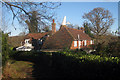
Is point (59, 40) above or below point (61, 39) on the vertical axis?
below

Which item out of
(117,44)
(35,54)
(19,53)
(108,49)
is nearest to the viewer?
(117,44)

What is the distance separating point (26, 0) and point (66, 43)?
1868 centimetres

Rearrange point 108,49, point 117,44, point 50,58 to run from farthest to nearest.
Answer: point 50,58, point 108,49, point 117,44

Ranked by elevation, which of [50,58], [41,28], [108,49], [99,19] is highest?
[99,19]

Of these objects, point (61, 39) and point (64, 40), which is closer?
point (64, 40)

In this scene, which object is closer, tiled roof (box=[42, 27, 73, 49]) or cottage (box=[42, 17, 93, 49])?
cottage (box=[42, 17, 93, 49])

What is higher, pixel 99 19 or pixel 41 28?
pixel 99 19

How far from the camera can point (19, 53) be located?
2025 centimetres

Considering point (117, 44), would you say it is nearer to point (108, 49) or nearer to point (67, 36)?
point (108, 49)

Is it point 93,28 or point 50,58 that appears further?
point 93,28

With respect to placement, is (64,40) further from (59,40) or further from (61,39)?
(59,40)

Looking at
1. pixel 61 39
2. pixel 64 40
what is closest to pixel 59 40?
pixel 61 39

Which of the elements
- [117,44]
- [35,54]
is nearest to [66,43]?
[35,54]

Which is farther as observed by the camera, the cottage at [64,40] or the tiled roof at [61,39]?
the tiled roof at [61,39]
